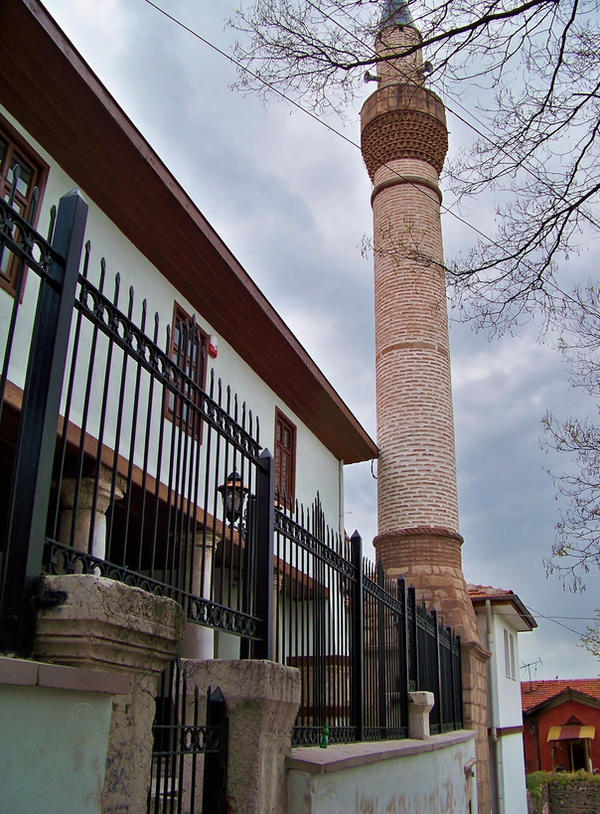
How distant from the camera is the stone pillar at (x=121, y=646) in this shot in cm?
236

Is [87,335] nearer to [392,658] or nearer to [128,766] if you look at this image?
[392,658]

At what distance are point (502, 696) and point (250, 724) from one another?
50.4 feet

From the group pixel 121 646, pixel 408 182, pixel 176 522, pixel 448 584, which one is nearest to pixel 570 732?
pixel 448 584

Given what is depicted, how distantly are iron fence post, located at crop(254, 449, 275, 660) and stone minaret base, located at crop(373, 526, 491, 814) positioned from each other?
10.1 metres

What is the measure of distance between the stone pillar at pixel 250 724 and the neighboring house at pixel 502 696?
1376 cm

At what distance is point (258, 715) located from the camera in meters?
3.78

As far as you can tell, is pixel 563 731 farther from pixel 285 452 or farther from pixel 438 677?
pixel 438 677

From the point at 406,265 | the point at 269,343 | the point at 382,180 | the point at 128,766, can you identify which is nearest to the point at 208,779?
the point at 128,766

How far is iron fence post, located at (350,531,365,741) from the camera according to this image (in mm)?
6160

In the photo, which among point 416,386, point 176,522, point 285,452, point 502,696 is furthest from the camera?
point 502,696

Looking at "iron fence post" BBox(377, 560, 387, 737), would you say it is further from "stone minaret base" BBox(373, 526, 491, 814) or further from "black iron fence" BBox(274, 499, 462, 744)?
"stone minaret base" BBox(373, 526, 491, 814)

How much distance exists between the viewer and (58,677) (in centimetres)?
224

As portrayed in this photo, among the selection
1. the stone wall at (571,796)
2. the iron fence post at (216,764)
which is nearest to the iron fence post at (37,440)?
the iron fence post at (216,764)

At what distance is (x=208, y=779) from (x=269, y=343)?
9.33 metres
